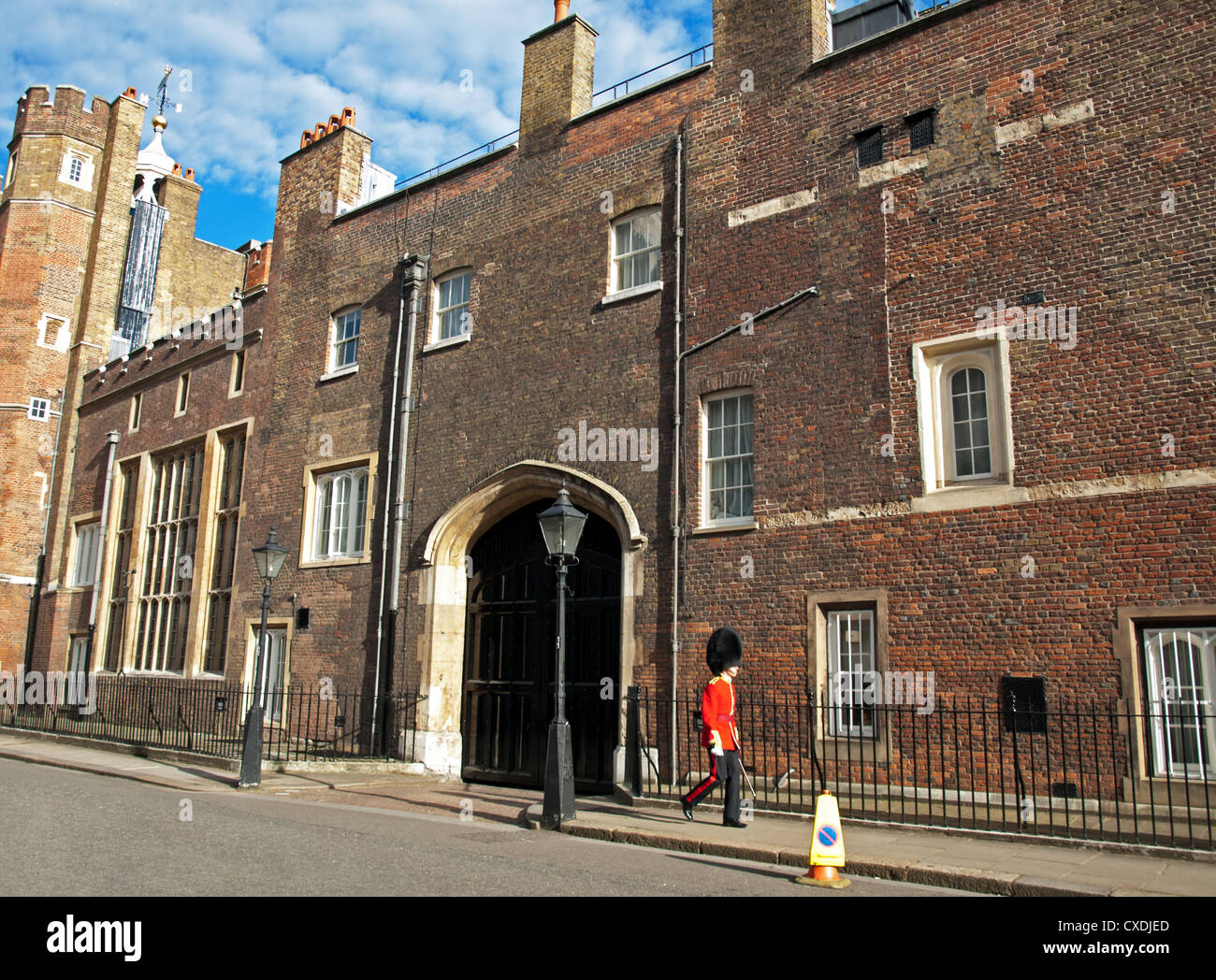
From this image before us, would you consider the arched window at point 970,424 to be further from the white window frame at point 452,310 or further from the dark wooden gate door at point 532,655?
the white window frame at point 452,310

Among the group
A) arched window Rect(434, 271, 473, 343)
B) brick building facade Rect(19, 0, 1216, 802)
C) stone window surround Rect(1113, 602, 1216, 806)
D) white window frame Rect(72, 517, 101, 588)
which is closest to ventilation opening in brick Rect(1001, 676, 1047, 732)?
brick building facade Rect(19, 0, 1216, 802)

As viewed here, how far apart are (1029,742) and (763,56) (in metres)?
10.6

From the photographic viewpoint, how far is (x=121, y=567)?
90.1 ft

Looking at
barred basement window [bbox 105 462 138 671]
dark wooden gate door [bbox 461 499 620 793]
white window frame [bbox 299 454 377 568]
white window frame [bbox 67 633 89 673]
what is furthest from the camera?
white window frame [bbox 67 633 89 673]

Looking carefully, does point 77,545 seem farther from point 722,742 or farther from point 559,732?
point 722,742

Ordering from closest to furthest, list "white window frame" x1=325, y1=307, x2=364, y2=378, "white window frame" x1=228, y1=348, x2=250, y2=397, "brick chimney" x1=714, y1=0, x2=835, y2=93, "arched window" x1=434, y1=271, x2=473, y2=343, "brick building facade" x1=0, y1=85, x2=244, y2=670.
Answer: "brick chimney" x1=714, y1=0, x2=835, y2=93 → "arched window" x1=434, y1=271, x2=473, y2=343 → "white window frame" x1=325, y1=307, x2=364, y2=378 → "white window frame" x1=228, y1=348, x2=250, y2=397 → "brick building facade" x1=0, y1=85, x2=244, y2=670

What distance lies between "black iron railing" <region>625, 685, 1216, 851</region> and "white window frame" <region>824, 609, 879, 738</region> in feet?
0.14

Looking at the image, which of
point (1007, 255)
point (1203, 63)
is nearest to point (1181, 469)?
point (1007, 255)

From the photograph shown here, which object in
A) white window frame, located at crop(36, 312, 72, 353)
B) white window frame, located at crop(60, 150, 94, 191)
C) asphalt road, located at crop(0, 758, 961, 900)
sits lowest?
asphalt road, located at crop(0, 758, 961, 900)

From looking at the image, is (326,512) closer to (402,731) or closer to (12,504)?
(402,731)

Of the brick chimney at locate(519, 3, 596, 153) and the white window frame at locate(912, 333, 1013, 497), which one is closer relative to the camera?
the white window frame at locate(912, 333, 1013, 497)

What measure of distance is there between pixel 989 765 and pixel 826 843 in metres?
4.29

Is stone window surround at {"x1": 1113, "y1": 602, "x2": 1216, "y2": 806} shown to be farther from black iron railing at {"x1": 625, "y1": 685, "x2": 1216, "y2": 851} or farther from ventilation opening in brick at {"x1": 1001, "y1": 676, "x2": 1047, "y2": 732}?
ventilation opening in brick at {"x1": 1001, "y1": 676, "x2": 1047, "y2": 732}

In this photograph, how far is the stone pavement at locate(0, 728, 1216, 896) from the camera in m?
7.98
